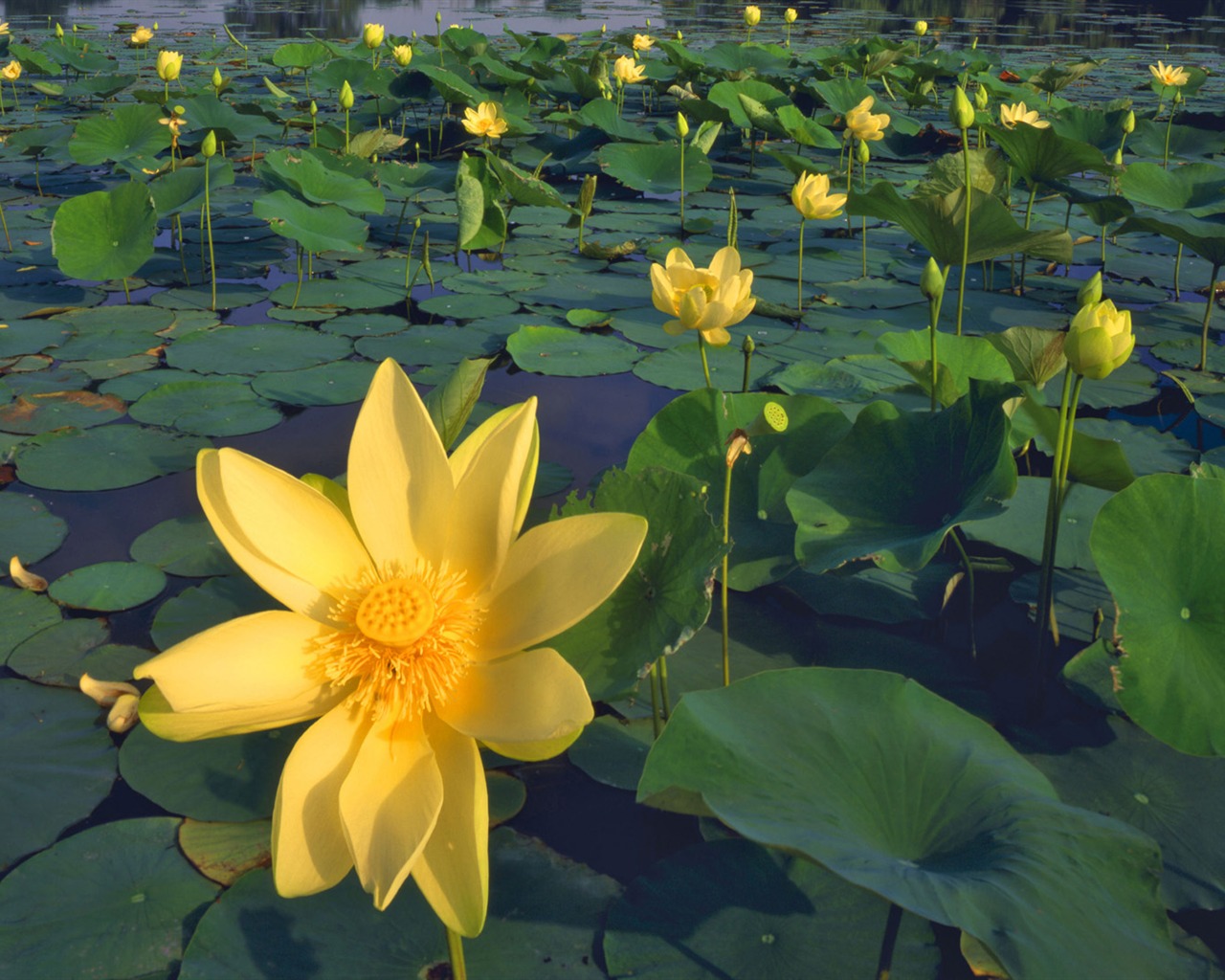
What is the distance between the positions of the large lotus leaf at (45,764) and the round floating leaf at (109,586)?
26 centimetres

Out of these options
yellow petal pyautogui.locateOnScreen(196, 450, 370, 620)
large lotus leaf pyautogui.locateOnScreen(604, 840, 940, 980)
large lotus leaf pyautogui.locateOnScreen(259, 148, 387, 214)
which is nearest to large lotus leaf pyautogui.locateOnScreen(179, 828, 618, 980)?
large lotus leaf pyautogui.locateOnScreen(604, 840, 940, 980)

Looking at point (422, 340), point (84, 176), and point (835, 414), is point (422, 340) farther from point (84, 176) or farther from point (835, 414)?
point (84, 176)

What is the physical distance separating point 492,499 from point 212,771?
0.71m

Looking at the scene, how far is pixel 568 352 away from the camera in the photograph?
3.46m

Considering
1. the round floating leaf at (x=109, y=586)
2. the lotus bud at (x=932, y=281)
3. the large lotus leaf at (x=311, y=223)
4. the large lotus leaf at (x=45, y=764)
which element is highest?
the lotus bud at (x=932, y=281)

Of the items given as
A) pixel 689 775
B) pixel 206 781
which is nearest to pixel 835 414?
pixel 689 775

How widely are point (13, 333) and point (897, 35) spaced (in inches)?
577

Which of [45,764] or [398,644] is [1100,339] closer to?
[398,644]

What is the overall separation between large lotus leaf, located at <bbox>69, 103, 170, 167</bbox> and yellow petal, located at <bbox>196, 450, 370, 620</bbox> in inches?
186

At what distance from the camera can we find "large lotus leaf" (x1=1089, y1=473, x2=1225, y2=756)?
1395mm

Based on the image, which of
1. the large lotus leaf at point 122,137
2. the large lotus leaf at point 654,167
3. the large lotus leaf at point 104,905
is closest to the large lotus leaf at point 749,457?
the large lotus leaf at point 104,905

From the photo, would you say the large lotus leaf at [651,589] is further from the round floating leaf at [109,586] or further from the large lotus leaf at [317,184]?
the large lotus leaf at [317,184]

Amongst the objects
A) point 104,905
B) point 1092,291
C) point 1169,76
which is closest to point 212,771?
point 104,905

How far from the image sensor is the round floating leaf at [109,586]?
6.47 ft
